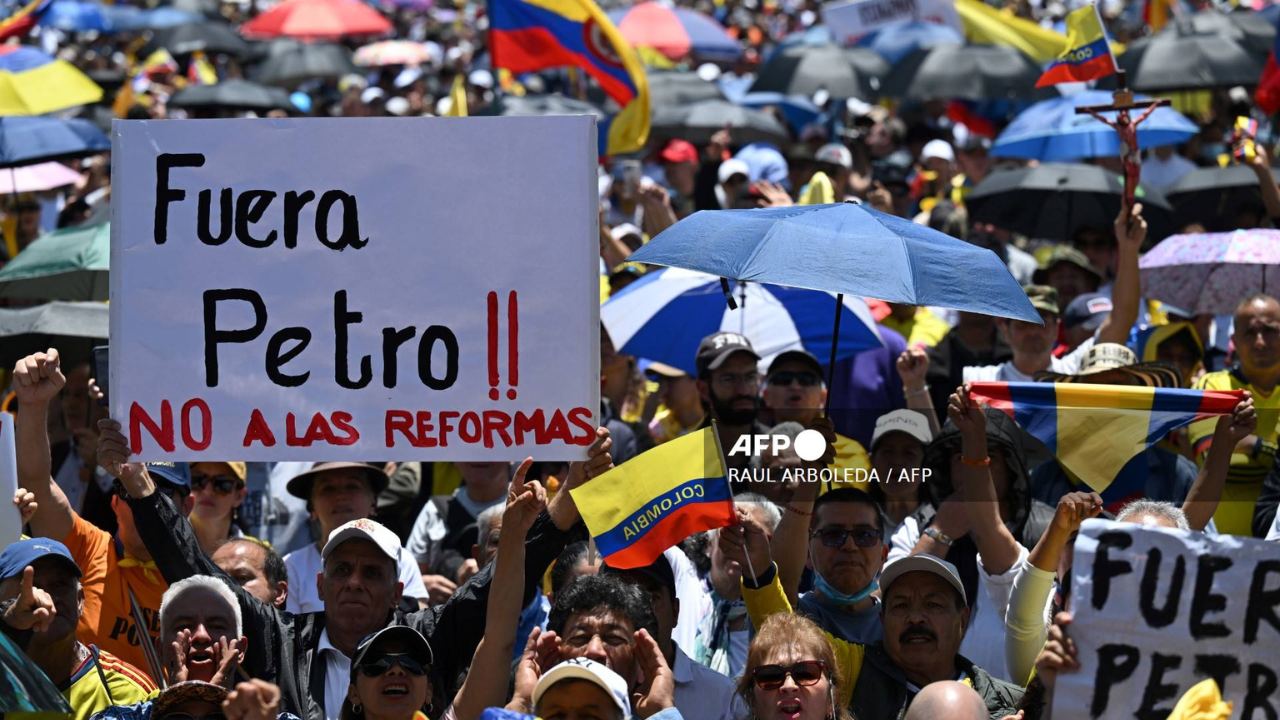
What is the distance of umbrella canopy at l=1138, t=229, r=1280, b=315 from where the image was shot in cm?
794

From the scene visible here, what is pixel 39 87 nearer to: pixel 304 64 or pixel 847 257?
pixel 304 64

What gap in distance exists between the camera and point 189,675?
4.94 m

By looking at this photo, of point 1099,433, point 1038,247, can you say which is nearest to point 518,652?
point 1099,433

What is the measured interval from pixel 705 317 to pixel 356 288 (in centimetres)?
318

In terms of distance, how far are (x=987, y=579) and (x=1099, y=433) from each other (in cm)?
56

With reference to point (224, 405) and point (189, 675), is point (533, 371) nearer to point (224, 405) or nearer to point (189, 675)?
point (224, 405)

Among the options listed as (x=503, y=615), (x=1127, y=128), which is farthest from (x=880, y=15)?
(x=503, y=615)

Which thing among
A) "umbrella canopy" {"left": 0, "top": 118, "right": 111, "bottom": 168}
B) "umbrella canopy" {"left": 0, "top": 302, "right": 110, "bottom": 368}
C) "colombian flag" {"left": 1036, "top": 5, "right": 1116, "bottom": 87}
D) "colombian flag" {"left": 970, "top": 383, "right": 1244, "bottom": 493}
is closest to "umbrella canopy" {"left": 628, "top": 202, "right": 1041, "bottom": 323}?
"colombian flag" {"left": 970, "top": 383, "right": 1244, "bottom": 493}

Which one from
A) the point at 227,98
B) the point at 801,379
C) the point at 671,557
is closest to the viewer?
the point at 671,557

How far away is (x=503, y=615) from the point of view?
509 cm

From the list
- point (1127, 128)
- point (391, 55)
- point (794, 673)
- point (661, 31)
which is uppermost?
Answer: point (1127, 128)

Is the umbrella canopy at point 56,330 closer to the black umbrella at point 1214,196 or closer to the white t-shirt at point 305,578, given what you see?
the white t-shirt at point 305,578

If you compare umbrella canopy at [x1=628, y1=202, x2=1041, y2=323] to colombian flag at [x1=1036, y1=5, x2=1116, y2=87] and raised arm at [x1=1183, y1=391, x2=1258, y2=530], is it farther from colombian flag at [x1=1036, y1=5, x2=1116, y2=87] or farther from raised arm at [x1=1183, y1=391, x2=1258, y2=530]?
colombian flag at [x1=1036, y1=5, x2=1116, y2=87]

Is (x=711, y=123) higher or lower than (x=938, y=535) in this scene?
lower
